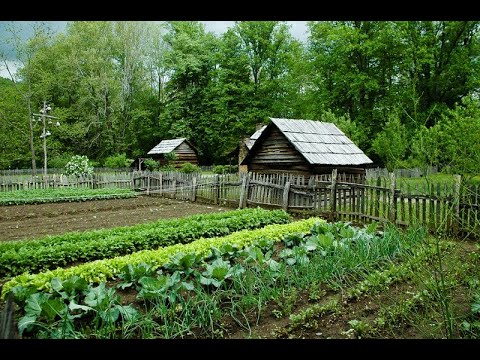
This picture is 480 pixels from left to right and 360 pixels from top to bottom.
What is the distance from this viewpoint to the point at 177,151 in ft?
58.4

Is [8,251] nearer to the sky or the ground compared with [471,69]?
nearer to the ground

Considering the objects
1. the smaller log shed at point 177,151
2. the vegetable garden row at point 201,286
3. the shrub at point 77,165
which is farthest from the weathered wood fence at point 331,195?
the shrub at point 77,165

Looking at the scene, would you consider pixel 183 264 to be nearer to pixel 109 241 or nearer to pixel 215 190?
pixel 109 241

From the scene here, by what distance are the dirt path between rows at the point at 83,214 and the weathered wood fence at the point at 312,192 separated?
896 millimetres

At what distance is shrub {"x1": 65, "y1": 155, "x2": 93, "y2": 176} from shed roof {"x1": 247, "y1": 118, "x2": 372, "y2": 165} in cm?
689

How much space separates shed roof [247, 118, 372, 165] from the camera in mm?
11922

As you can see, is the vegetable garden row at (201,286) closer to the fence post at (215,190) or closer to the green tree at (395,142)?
the green tree at (395,142)

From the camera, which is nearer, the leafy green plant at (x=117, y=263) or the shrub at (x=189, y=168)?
the leafy green plant at (x=117, y=263)

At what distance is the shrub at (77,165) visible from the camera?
12039 mm

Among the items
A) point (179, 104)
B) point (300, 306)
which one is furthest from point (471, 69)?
point (300, 306)

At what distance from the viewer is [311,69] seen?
25.9m
